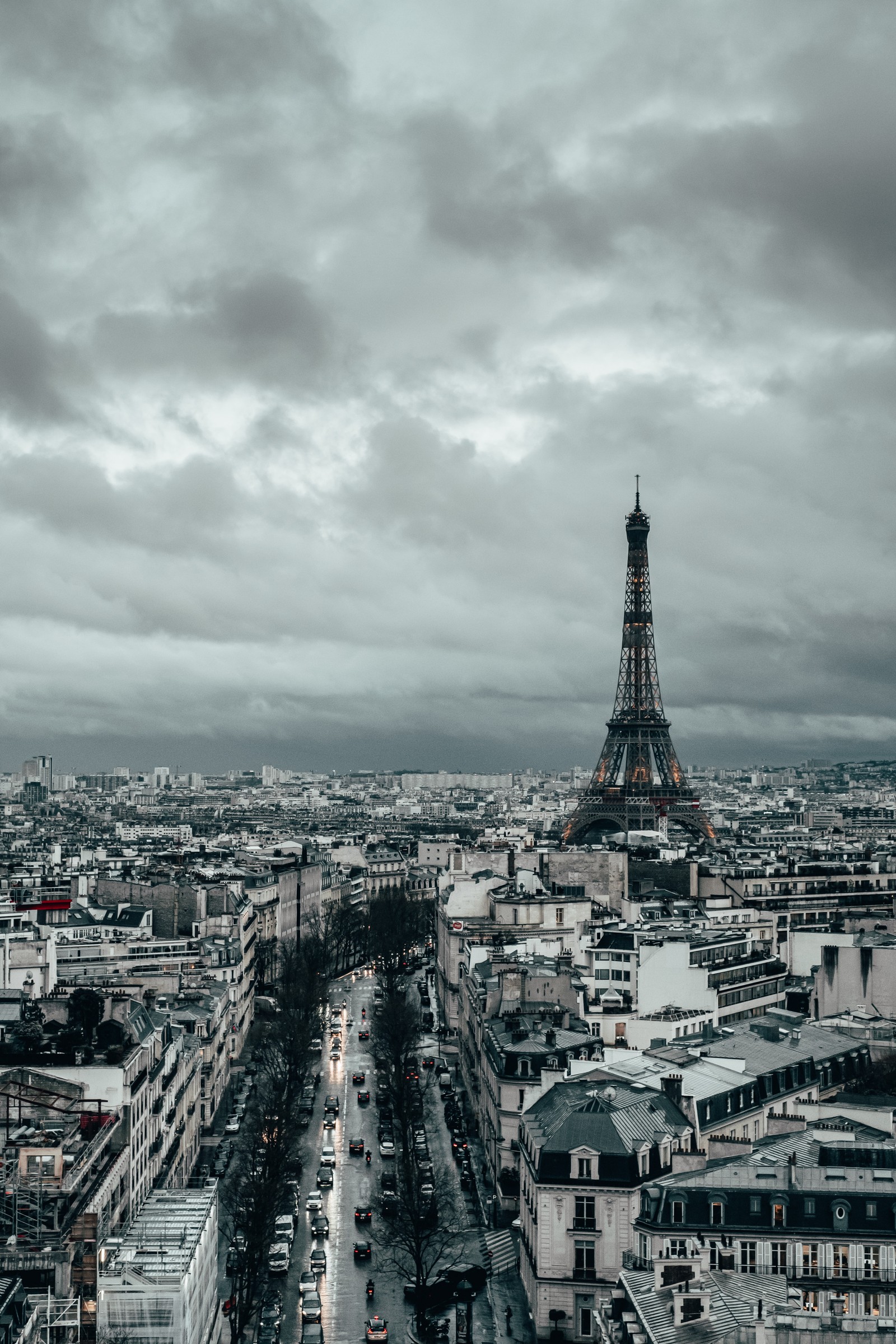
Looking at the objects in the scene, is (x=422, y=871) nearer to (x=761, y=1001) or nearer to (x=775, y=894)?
(x=775, y=894)

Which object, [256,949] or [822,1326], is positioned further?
[256,949]

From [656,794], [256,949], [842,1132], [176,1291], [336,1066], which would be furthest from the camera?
[656,794]

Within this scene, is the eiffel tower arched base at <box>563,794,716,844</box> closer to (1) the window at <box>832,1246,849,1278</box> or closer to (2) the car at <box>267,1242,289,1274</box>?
(2) the car at <box>267,1242,289,1274</box>

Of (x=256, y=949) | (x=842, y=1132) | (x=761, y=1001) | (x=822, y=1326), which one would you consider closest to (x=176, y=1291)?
(x=822, y=1326)

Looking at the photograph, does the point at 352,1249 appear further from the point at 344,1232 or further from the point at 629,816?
the point at 629,816

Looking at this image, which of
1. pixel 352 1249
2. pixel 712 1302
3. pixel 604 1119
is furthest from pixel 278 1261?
pixel 712 1302

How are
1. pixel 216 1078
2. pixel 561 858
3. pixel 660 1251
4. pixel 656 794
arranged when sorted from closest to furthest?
pixel 660 1251
pixel 216 1078
pixel 561 858
pixel 656 794

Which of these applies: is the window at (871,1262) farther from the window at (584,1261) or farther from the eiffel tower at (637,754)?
the eiffel tower at (637,754)
